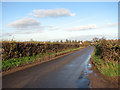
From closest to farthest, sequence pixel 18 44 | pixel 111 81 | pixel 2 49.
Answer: pixel 111 81 → pixel 2 49 → pixel 18 44

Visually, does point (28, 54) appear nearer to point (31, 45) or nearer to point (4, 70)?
point (31, 45)

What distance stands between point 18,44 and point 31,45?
275 cm

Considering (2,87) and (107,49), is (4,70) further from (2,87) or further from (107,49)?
(107,49)

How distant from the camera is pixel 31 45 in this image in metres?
16.4

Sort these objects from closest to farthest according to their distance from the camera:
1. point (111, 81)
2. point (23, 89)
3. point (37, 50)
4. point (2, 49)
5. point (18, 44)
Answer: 1. point (23, 89)
2. point (111, 81)
3. point (2, 49)
4. point (18, 44)
5. point (37, 50)

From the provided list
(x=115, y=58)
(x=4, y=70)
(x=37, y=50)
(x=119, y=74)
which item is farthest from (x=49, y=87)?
(x=37, y=50)

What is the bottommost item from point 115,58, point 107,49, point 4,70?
point 4,70

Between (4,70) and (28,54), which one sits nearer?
(4,70)

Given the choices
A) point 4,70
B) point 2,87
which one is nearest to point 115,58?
point 2,87

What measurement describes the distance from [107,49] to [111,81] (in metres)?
4.72

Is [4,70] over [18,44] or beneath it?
beneath

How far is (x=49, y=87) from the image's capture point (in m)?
5.53

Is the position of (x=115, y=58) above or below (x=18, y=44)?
below

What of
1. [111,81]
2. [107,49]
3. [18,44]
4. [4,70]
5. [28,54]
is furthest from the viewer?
[28,54]
